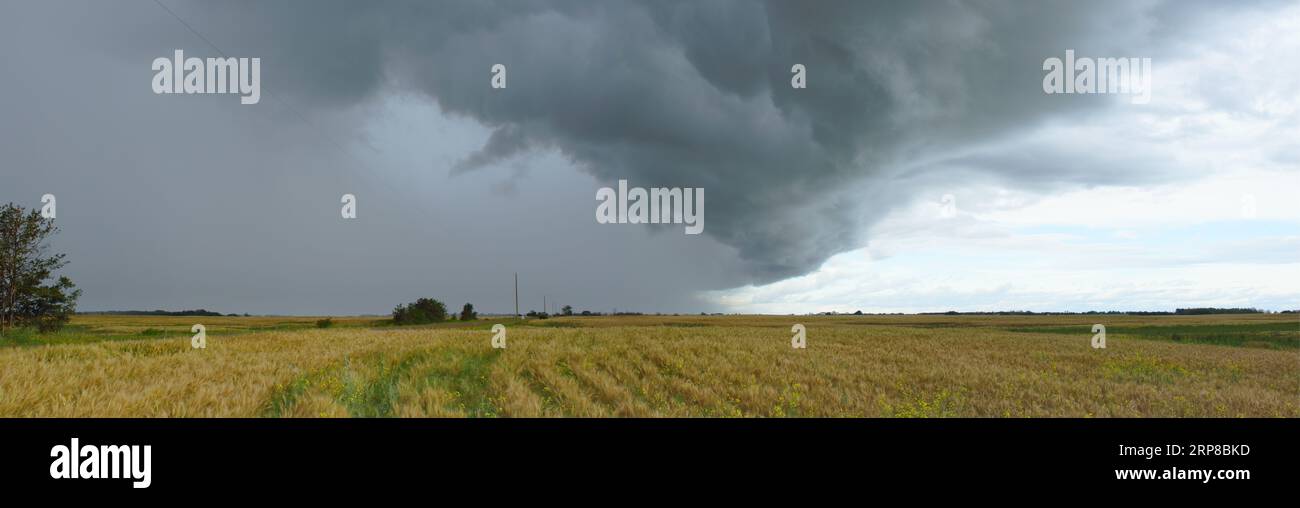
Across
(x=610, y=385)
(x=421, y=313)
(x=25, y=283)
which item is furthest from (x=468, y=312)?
(x=610, y=385)

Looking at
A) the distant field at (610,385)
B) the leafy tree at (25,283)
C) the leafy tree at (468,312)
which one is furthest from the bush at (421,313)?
the distant field at (610,385)

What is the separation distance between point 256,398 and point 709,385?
27.2ft

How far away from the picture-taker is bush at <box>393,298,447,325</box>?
87.7 meters

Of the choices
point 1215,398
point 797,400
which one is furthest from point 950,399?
point 1215,398

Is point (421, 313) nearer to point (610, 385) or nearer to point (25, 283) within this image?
point (25, 283)

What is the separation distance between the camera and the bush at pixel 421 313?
87688 mm

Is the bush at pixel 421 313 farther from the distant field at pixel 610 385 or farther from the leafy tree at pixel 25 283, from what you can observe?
the distant field at pixel 610 385

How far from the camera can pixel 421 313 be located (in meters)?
90.0

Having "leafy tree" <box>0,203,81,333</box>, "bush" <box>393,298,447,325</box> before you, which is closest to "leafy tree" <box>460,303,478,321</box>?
"bush" <box>393,298,447,325</box>

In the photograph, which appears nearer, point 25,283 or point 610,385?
point 610,385

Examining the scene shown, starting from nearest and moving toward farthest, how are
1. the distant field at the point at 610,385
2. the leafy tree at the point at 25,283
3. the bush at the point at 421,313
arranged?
the distant field at the point at 610,385, the leafy tree at the point at 25,283, the bush at the point at 421,313

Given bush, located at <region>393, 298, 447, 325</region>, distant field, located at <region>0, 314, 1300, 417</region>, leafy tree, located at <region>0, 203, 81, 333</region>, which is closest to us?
distant field, located at <region>0, 314, 1300, 417</region>

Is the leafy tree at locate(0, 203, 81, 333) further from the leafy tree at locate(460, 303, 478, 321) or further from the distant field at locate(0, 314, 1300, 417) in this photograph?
the leafy tree at locate(460, 303, 478, 321)
